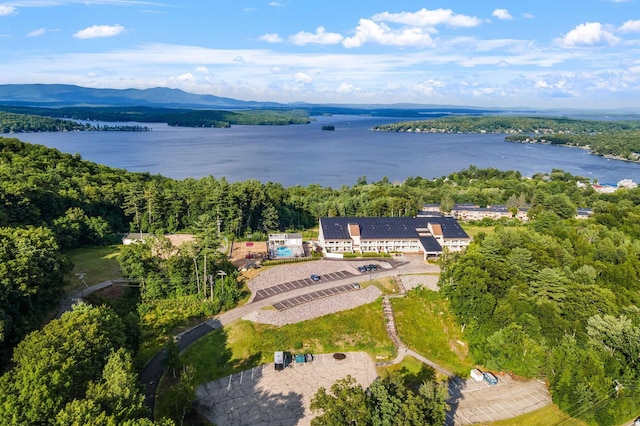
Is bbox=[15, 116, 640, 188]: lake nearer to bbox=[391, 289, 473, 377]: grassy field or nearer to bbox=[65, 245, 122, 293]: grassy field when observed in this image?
bbox=[65, 245, 122, 293]: grassy field

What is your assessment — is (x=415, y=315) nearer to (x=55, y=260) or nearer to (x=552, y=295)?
(x=552, y=295)

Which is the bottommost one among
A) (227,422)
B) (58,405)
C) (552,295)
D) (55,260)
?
(227,422)

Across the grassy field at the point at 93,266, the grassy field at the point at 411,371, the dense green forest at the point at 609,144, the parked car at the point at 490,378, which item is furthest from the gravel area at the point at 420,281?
the dense green forest at the point at 609,144

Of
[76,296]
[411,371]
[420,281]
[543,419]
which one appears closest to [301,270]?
[420,281]

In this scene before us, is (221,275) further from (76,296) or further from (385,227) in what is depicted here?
(385,227)

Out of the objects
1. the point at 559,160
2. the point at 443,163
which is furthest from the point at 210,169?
the point at 559,160

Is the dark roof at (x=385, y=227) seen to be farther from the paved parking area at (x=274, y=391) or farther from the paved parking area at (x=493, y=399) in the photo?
the paved parking area at (x=493, y=399)

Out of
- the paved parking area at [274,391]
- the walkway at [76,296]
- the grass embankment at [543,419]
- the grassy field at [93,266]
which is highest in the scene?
the grassy field at [93,266]
